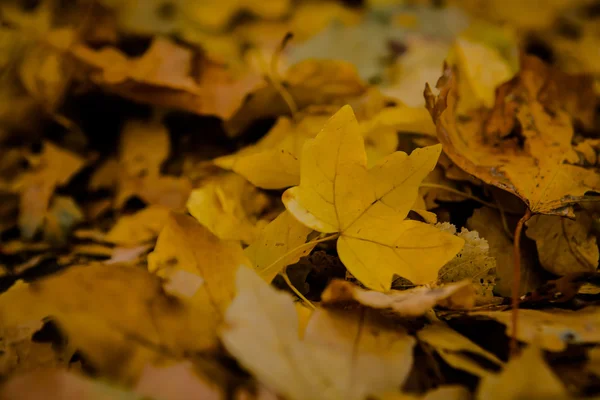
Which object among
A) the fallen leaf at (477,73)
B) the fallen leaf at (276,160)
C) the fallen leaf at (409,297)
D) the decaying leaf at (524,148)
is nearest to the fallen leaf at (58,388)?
the fallen leaf at (409,297)

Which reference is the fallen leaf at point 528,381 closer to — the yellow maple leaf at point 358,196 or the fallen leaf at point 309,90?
the yellow maple leaf at point 358,196

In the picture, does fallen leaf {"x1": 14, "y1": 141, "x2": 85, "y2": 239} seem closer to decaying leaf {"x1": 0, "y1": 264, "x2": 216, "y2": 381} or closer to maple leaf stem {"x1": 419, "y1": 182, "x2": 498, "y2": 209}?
decaying leaf {"x1": 0, "y1": 264, "x2": 216, "y2": 381}

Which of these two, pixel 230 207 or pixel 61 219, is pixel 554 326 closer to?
pixel 230 207

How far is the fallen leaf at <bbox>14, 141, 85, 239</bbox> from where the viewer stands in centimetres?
61

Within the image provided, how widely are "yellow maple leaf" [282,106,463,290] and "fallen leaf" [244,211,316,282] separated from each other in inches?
1.3

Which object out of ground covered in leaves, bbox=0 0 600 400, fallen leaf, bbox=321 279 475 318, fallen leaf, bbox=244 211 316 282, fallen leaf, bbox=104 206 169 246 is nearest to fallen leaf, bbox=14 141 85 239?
ground covered in leaves, bbox=0 0 600 400

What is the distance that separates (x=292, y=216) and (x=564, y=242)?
0.26 metres

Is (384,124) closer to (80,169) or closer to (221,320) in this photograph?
(221,320)

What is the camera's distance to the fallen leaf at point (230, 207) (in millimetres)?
457

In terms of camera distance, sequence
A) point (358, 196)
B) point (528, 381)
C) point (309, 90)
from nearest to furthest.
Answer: point (528, 381) → point (358, 196) → point (309, 90)

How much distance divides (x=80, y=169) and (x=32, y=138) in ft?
0.36

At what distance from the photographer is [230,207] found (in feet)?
1.60

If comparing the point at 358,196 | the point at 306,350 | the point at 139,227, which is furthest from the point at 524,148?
the point at 139,227

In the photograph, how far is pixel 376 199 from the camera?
0.39 m
